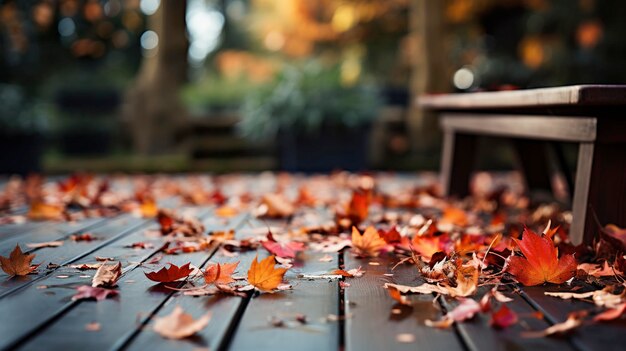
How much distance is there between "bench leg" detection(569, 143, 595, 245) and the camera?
7.04 ft

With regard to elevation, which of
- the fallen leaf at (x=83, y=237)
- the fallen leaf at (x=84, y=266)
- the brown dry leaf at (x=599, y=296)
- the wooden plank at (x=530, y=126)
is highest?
the wooden plank at (x=530, y=126)

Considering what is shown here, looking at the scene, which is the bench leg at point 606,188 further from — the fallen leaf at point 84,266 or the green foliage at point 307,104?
the green foliage at point 307,104

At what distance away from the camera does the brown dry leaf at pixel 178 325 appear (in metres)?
1.33

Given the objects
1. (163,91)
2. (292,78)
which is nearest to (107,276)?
(292,78)

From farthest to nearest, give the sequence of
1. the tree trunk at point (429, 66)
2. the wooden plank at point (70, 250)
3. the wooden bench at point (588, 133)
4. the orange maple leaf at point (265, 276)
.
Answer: the tree trunk at point (429, 66)
the wooden bench at point (588, 133)
the wooden plank at point (70, 250)
the orange maple leaf at point (265, 276)

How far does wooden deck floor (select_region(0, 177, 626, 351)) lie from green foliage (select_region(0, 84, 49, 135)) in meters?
4.45

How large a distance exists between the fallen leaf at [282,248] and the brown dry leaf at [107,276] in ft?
1.57

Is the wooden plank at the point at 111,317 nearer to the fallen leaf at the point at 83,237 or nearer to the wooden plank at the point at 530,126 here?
the fallen leaf at the point at 83,237

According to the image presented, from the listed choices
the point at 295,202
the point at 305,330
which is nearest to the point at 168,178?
the point at 295,202

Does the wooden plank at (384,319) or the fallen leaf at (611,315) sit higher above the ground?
the fallen leaf at (611,315)

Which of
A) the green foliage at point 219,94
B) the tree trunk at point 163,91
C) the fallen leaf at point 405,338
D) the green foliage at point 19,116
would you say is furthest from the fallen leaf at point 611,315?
the green foliage at point 219,94

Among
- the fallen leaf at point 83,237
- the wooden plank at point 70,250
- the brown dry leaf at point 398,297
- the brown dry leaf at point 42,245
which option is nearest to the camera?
the brown dry leaf at point 398,297

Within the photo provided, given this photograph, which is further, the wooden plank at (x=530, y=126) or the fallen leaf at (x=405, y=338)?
the wooden plank at (x=530, y=126)

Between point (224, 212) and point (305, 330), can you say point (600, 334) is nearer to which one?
point (305, 330)
